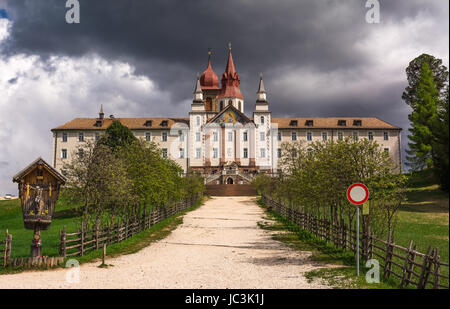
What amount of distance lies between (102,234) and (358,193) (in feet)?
38.9

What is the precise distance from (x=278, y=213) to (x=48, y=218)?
23.9 m

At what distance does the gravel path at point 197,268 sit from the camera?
37.2 feet

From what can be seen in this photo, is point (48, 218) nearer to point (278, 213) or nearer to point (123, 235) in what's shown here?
point (123, 235)

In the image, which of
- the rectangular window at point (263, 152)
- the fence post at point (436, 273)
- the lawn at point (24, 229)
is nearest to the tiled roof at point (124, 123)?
the rectangular window at point (263, 152)

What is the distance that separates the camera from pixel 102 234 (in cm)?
1836

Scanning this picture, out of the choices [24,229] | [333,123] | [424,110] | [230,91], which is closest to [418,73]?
[424,110]

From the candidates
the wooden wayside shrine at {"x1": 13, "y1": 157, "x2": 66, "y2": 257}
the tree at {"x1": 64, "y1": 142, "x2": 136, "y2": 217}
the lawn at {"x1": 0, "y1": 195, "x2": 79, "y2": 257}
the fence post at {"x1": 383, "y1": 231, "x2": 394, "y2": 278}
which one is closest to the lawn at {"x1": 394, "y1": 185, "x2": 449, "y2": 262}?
the fence post at {"x1": 383, "y1": 231, "x2": 394, "y2": 278}

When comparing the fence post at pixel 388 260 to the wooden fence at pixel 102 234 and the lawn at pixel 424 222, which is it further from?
the wooden fence at pixel 102 234

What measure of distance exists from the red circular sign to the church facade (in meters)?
59.7

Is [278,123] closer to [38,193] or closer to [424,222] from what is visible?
[424,222]

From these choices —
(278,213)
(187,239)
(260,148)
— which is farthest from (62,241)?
(260,148)

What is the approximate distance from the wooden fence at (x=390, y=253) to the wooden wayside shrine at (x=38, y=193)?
37.5 feet

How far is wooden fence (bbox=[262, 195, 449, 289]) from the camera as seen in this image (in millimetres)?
9499

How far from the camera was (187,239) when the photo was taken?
21.3 m
